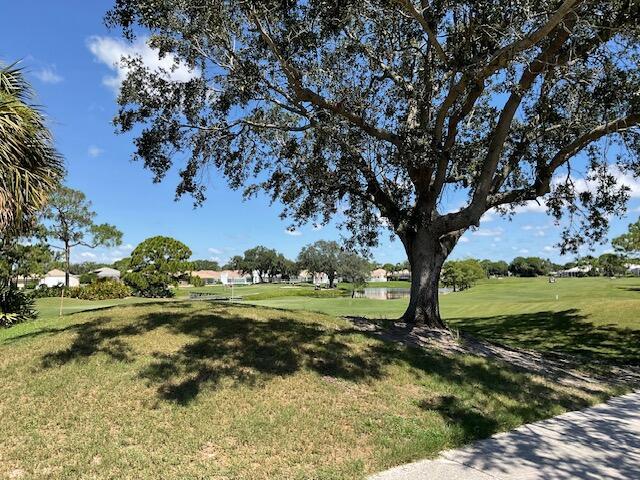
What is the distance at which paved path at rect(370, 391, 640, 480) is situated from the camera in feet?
15.0

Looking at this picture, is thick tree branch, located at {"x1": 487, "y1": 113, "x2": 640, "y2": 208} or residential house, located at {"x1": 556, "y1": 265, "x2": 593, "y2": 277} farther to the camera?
residential house, located at {"x1": 556, "y1": 265, "x2": 593, "y2": 277}

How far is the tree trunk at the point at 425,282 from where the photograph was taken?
1164 centimetres

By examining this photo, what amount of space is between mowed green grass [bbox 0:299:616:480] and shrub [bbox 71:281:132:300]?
29.6 metres

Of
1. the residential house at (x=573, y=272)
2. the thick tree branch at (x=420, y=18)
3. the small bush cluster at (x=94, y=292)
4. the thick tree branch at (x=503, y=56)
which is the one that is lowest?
the small bush cluster at (x=94, y=292)

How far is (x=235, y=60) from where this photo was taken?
10.3 meters

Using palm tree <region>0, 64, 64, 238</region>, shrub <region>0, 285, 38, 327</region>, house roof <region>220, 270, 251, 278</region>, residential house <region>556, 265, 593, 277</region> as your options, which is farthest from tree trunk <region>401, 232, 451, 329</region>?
house roof <region>220, 270, 251, 278</region>

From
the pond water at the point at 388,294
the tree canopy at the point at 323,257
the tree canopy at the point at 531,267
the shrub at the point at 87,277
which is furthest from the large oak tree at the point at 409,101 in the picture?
the tree canopy at the point at 531,267

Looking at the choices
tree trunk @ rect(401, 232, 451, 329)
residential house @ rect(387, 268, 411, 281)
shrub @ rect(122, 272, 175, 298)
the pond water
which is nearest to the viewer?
tree trunk @ rect(401, 232, 451, 329)

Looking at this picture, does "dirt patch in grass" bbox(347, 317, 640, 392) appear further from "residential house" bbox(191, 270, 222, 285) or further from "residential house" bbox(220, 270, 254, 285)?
"residential house" bbox(191, 270, 222, 285)

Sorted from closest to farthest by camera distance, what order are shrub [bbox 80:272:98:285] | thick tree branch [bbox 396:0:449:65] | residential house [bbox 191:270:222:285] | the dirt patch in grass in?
1. thick tree branch [bbox 396:0:449:65]
2. the dirt patch in grass
3. shrub [bbox 80:272:98:285]
4. residential house [bbox 191:270:222:285]

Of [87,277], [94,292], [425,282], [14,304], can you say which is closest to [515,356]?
[425,282]

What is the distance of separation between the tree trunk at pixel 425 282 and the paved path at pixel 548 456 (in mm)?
5066

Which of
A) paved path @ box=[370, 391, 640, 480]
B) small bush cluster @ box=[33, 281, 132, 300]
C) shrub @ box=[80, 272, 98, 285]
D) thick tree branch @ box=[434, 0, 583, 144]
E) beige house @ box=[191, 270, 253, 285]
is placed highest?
thick tree branch @ box=[434, 0, 583, 144]

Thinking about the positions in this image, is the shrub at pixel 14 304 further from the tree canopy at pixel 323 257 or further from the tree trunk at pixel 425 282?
the tree canopy at pixel 323 257
